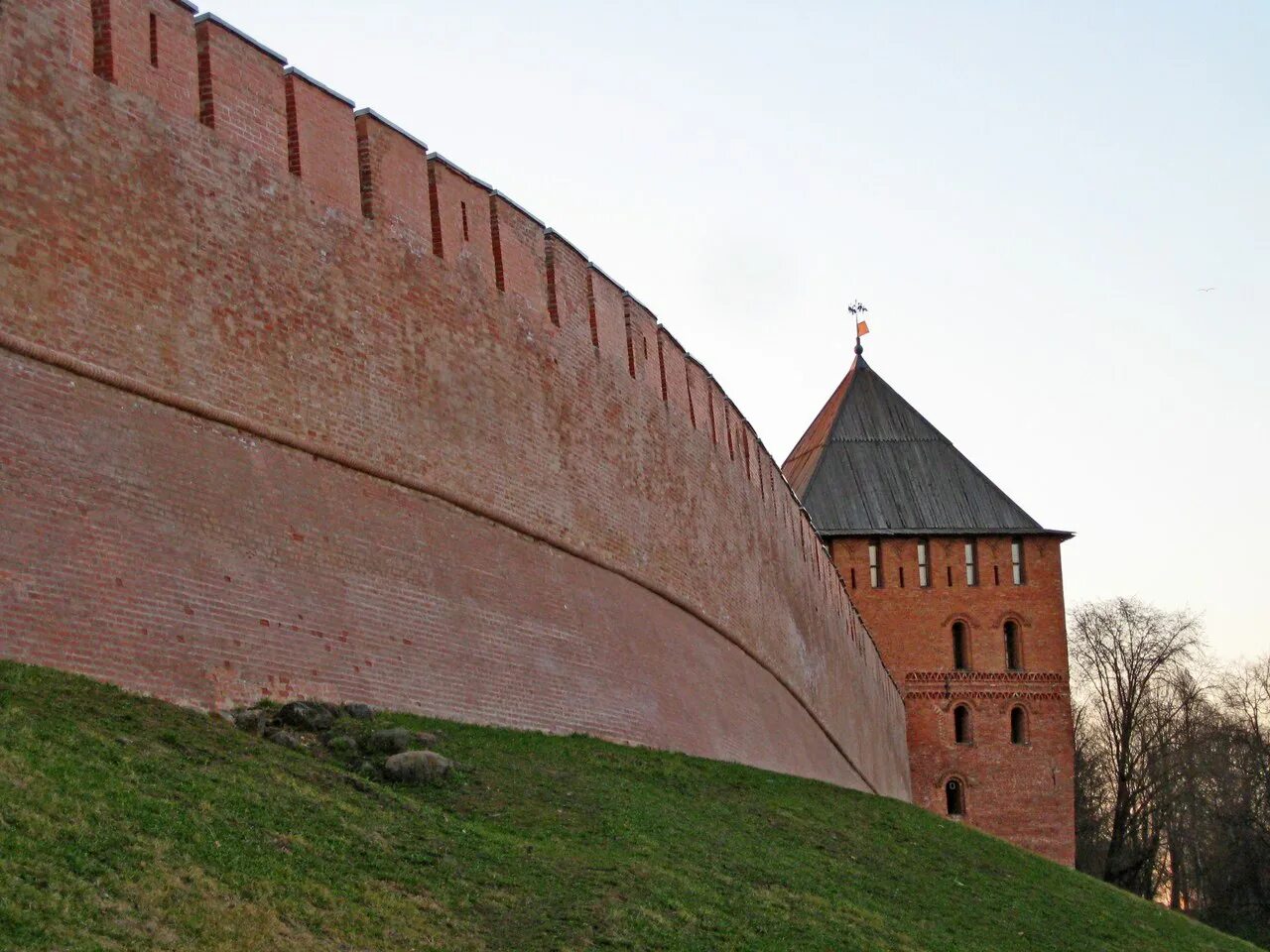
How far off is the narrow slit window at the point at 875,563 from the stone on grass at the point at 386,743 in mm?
23754

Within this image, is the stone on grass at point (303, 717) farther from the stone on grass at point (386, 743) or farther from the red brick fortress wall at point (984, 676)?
the red brick fortress wall at point (984, 676)

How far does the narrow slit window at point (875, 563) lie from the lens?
34.1m

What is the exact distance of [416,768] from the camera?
34.7 feet

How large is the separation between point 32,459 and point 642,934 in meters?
4.17

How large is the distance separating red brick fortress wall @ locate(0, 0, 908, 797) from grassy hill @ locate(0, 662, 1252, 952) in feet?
2.40

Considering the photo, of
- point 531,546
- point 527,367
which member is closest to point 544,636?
point 531,546

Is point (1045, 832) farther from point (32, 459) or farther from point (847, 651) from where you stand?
point (32, 459)

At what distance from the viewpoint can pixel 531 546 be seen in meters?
14.9

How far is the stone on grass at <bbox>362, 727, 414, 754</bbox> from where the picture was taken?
35.8 ft

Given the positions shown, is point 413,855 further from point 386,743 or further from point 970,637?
point 970,637

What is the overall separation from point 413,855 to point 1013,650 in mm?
26560

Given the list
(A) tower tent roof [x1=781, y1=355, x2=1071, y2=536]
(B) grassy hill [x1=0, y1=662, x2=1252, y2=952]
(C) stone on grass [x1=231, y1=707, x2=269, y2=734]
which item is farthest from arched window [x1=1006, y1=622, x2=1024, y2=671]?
(C) stone on grass [x1=231, y1=707, x2=269, y2=734]

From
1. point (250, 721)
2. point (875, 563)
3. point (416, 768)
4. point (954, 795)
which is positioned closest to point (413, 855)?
point (416, 768)

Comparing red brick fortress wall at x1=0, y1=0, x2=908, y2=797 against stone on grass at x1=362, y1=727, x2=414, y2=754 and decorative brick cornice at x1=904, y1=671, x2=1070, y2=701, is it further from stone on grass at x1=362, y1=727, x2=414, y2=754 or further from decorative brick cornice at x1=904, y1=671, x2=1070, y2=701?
decorative brick cornice at x1=904, y1=671, x2=1070, y2=701
